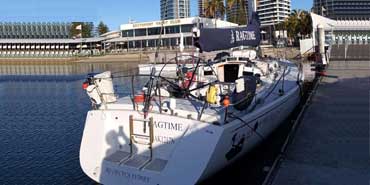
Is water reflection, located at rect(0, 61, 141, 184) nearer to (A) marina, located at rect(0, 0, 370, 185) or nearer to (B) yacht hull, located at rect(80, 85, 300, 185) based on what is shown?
(A) marina, located at rect(0, 0, 370, 185)

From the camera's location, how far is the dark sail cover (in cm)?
1079

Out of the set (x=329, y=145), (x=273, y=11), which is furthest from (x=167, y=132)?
(x=273, y=11)

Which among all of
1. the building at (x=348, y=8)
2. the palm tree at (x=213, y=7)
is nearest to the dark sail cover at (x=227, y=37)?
the palm tree at (x=213, y=7)

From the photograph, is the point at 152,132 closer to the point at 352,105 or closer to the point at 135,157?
the point at 135,157

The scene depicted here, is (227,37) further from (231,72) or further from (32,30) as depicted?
(32,30)

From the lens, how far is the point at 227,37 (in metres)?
12.0

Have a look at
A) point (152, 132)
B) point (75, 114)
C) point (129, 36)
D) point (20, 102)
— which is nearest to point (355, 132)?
point (152, 132)

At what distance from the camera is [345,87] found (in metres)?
17.1

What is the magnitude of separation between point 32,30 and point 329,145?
123 metres

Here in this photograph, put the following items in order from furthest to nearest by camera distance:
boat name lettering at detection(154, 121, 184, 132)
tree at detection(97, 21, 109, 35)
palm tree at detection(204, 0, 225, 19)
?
1. tree at detection(97, 21, 109, 35)
2. palm tree at detection(204, 0, 225, 19)
3. boat name lettering at detection(154, 121, 184, 132)

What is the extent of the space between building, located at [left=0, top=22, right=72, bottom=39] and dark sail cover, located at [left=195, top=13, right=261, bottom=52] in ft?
367

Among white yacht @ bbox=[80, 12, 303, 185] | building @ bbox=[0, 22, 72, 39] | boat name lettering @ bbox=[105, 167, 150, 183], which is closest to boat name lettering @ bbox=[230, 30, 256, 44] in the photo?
white yacht @ bbox=[80, 12, 303, 185]

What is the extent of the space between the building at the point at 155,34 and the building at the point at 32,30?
27.9m

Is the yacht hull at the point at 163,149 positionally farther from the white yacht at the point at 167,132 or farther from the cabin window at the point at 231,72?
the cabin window at the point at 231,72
